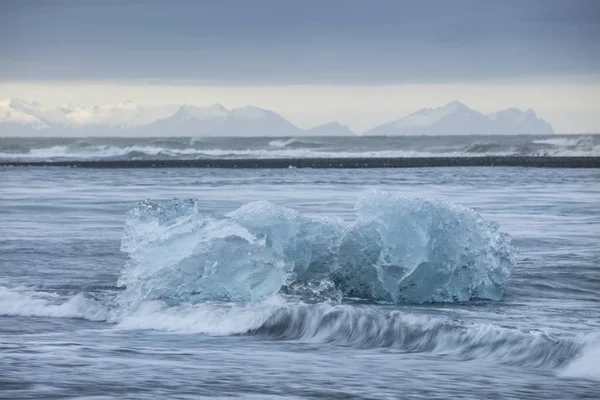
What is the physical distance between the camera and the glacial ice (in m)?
12.2

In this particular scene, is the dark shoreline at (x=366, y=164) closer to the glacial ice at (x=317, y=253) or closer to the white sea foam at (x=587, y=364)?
the glacial ice at (x=317, y=253)

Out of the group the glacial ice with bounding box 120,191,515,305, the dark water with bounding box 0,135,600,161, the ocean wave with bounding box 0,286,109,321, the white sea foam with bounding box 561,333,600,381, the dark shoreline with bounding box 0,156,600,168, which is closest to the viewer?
the white sea foam with bounding box 561,333,600,381

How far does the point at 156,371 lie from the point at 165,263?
365 cm

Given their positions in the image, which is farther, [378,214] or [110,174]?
[110,174]

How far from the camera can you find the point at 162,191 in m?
33.8

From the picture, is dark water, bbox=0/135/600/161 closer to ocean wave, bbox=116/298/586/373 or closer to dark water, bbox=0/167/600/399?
dark water, bbox=0/167/600/399

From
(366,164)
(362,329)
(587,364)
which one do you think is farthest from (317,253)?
(366,164)

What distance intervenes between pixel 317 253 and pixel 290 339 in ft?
8.91

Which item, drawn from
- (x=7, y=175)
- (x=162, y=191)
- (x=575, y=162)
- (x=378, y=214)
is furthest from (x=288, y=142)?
(x=378, y=214)

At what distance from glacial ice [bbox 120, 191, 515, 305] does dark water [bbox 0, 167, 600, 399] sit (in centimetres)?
41

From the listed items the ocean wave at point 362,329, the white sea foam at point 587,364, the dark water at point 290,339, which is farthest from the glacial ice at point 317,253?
the white sea foam at point 587,364

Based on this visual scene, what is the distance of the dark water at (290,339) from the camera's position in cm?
829

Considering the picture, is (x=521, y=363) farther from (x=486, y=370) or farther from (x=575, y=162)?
(x=575, y=162)

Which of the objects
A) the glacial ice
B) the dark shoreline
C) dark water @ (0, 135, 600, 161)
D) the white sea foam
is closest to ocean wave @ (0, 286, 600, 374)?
the white sea foam
